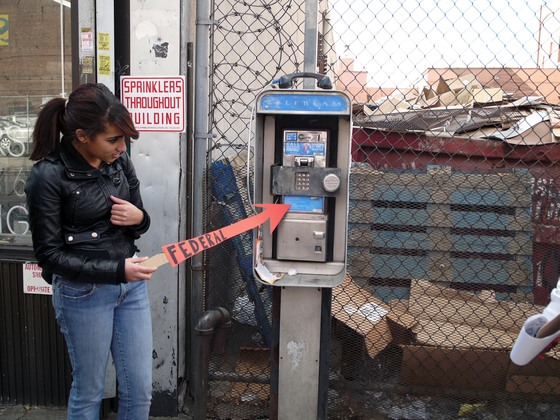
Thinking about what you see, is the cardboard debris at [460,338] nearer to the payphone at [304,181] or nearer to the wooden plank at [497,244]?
the wooden plank at [497,244]

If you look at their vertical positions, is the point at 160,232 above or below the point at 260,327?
above

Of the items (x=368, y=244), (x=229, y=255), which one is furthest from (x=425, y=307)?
(x=229, y=255)

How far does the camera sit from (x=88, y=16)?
2.94 m

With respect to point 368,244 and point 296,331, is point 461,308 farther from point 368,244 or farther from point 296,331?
point 296,331

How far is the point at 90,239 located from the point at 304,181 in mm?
982

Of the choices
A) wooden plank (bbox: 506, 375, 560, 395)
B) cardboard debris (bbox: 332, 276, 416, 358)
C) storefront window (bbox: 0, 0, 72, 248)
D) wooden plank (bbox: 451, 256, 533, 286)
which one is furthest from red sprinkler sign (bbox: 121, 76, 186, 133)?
wooden plank (bbox: 506, 375, 560, 395)

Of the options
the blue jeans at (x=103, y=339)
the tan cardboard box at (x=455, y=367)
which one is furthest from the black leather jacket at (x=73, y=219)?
the tan cardboard box at (x=455, y=367)

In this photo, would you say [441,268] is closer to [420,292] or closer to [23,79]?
[420,292]

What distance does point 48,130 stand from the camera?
2154mm

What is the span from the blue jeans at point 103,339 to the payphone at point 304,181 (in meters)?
0.62

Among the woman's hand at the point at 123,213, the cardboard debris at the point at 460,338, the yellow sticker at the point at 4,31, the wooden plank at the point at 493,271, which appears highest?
the yellow sticker at the point at 4,31

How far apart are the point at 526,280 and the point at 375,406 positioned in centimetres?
119

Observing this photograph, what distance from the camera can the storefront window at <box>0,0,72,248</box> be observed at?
128 inches

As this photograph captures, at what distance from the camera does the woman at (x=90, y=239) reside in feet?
6.79
